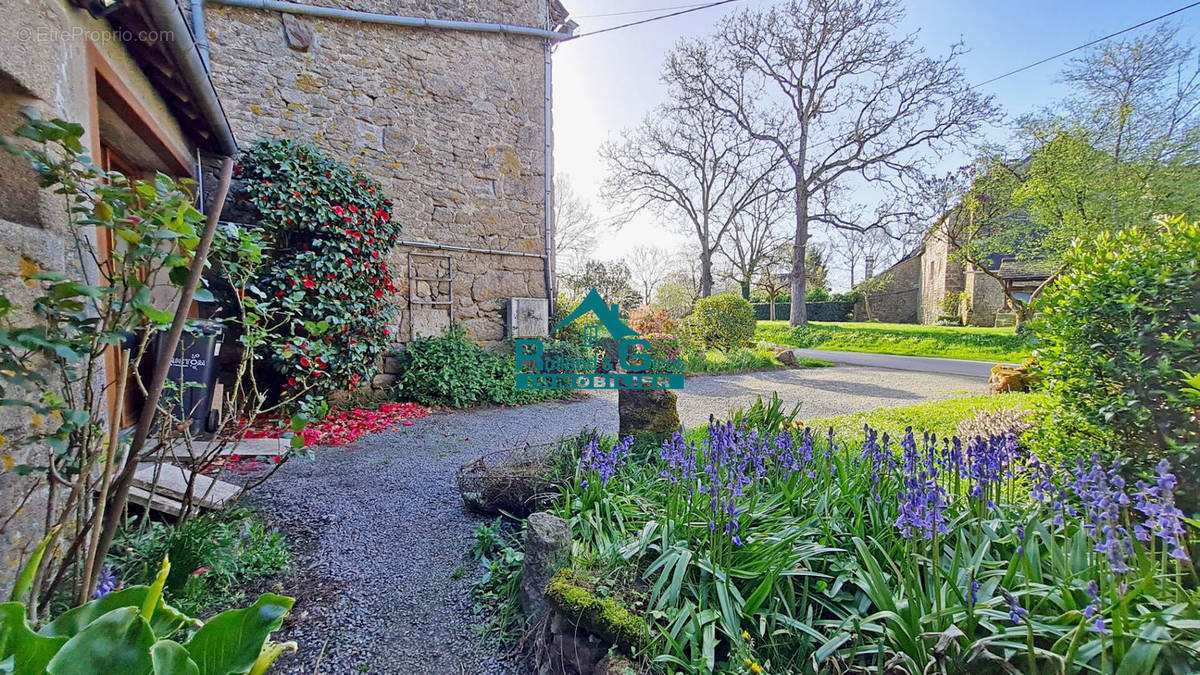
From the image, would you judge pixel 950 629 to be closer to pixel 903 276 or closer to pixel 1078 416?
pixel 1078 416

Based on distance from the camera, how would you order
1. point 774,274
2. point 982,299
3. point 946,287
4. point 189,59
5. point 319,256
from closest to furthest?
point 189,59
point 319,256
point 982,299
point 946,287
point 774,274

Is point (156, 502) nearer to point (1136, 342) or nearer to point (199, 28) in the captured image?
point (1136, 342)

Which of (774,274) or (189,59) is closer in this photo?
(189,59)

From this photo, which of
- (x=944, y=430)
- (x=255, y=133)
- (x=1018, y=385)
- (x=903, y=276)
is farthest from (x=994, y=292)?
(x=255, y=133)

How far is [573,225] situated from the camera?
58.3 feet

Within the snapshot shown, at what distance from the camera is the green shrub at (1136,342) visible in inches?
64.4

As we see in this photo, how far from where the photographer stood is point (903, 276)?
24344 mm

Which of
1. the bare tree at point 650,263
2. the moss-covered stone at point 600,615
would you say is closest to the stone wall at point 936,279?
the bare tree at point 650,263

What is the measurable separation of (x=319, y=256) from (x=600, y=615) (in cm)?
423

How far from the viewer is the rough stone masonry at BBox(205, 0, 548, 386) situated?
4.77 meters

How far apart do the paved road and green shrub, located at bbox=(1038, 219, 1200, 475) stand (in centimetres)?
702

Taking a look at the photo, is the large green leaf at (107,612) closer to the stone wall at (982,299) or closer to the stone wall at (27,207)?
the stone wall at (27,207)

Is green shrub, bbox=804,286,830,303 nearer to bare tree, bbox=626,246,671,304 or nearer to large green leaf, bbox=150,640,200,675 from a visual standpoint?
bare tree, bbox=626,246,671,304

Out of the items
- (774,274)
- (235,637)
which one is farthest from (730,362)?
(774,274)
